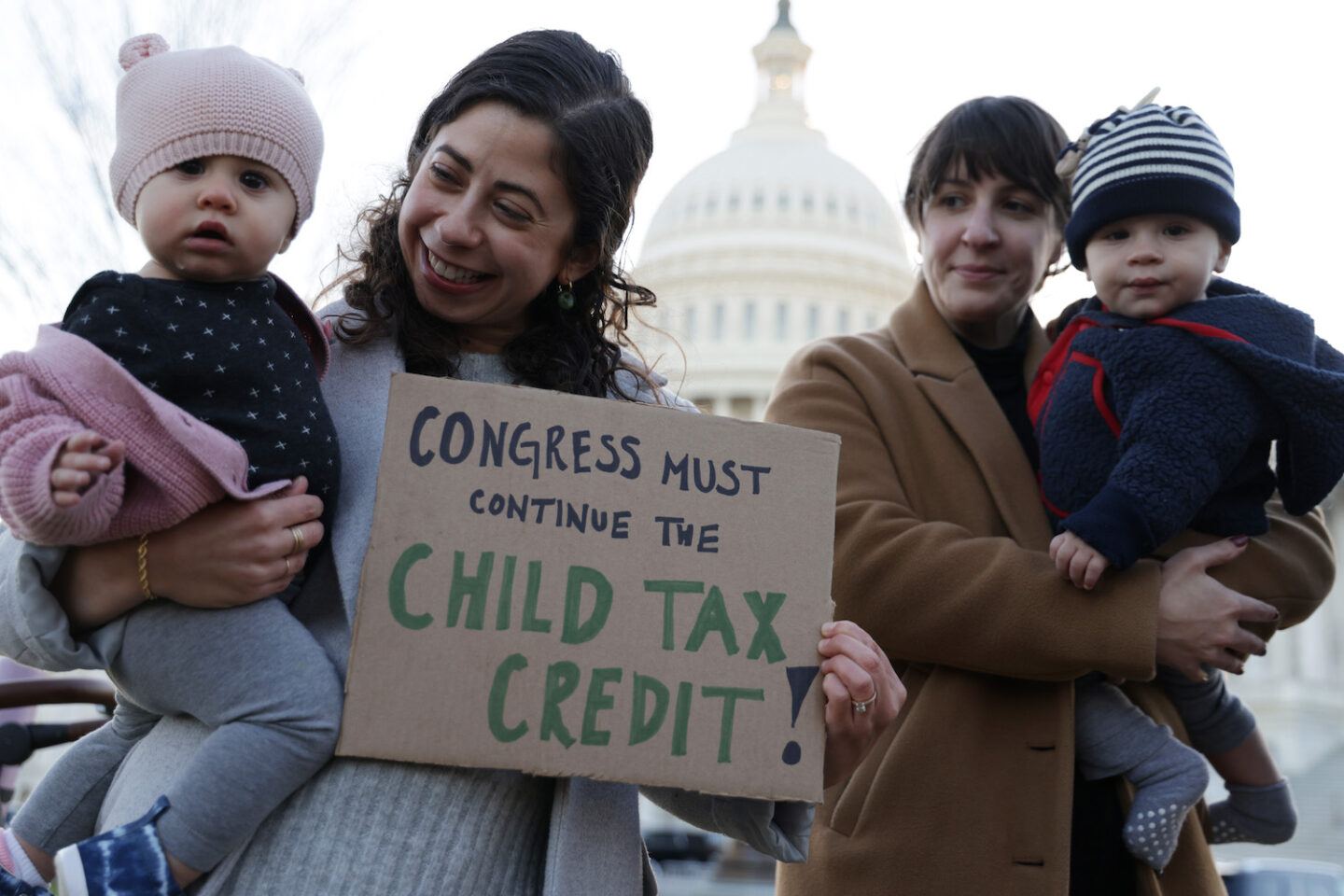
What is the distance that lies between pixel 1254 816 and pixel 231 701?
2085 mm

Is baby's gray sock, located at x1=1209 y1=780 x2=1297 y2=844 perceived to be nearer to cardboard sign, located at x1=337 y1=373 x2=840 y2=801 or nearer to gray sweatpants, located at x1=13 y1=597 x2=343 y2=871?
cardboard sign, located at x1=337 y1=373 x2=840 y2=801

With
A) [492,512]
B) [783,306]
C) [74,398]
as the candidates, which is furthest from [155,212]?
[783,306]

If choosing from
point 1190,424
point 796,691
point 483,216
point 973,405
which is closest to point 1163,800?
point 1190,424

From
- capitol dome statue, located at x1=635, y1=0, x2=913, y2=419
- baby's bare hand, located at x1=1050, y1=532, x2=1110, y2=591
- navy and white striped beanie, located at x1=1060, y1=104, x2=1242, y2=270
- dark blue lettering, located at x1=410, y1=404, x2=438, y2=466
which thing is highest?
capitol dome statue, located at x1=635, y1=0, x2=913, y2=419

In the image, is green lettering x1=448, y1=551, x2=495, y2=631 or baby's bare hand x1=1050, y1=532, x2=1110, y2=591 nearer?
green lettering x1=448, y1=551, x2=495, y2=631

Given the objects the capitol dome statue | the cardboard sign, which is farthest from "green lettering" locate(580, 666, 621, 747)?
the capitol dome statue

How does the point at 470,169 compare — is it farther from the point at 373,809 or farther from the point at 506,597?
the point at 373,809

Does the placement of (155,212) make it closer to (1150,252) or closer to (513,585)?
(513,585)

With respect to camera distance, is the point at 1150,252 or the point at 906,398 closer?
the point at 1150,252

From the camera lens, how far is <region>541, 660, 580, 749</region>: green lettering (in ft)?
5.83

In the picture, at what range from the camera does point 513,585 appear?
71.3 inches

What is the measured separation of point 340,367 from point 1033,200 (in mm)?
1585

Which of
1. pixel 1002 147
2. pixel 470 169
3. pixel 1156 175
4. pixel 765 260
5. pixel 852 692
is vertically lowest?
pixel 852 692

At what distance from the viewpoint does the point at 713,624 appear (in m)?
1.85
